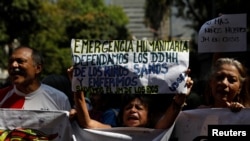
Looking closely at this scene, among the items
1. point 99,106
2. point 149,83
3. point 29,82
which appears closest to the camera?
point 149,83

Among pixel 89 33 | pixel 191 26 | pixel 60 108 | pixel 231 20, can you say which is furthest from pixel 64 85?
pixel 89 33

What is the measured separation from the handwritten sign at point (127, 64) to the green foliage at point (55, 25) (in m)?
26.2

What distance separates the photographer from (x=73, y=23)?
5219 cm

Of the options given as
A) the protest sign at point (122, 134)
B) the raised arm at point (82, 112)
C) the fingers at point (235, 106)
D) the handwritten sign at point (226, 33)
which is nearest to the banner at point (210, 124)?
the fingers at point (235, 106)

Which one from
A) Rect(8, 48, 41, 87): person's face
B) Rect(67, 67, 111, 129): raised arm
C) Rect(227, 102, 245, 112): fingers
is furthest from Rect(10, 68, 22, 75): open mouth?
Rect(227, 102, 245, 112): fingers

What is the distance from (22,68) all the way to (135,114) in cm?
112

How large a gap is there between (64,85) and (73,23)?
149ft

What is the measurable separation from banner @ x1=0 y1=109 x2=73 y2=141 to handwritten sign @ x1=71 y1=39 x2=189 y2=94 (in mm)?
399

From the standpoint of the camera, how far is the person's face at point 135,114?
5000 mm

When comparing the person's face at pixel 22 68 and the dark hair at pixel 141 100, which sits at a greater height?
the person's face at pixel 22 68

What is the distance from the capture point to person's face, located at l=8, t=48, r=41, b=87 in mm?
5492

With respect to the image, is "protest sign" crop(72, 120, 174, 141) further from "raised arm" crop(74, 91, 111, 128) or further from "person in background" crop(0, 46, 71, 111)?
"person in background" crop(0, 46, 71, 111)

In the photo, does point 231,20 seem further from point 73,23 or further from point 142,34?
point 142,34

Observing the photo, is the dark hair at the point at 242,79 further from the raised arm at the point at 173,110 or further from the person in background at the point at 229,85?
the raised arm at the point at 173,110
